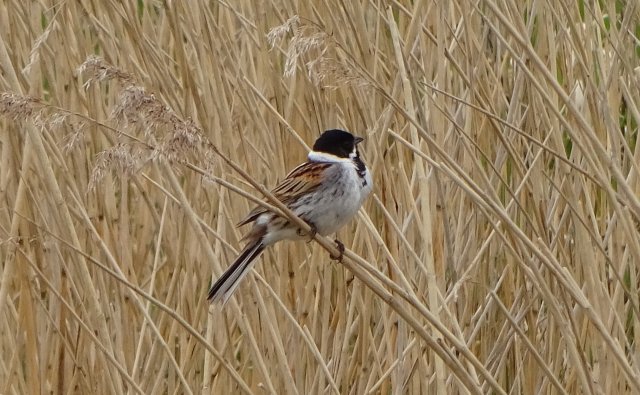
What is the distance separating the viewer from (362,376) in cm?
275

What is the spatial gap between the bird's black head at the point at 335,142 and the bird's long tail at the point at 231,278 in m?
0.42

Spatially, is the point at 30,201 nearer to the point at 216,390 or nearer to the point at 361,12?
the point at 216,390

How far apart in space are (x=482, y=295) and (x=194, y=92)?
3.06 ft

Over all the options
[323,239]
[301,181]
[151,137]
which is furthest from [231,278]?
[151,137]

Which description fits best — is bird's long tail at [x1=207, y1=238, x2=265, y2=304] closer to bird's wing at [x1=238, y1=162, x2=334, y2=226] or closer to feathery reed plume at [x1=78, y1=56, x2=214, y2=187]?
bird's wing at [x1=238, y1=162, x2=334, y2=226]

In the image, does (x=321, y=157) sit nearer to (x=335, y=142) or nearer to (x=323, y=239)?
(x=335, y=142)

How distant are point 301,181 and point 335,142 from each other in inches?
5.3

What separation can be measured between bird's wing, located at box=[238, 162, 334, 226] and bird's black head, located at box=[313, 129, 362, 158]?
0.15 feet

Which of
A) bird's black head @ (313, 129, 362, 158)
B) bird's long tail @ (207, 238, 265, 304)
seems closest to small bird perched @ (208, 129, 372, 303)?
bird's black head @ (313, 129, 362, 158)

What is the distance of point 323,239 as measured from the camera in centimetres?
228

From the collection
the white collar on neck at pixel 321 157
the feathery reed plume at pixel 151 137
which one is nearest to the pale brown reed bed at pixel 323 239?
the white collar on neck at pixel 321 157

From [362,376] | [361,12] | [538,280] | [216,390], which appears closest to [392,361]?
[362,376]

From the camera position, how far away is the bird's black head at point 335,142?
2656mm

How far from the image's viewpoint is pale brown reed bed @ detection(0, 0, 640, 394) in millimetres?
2395
